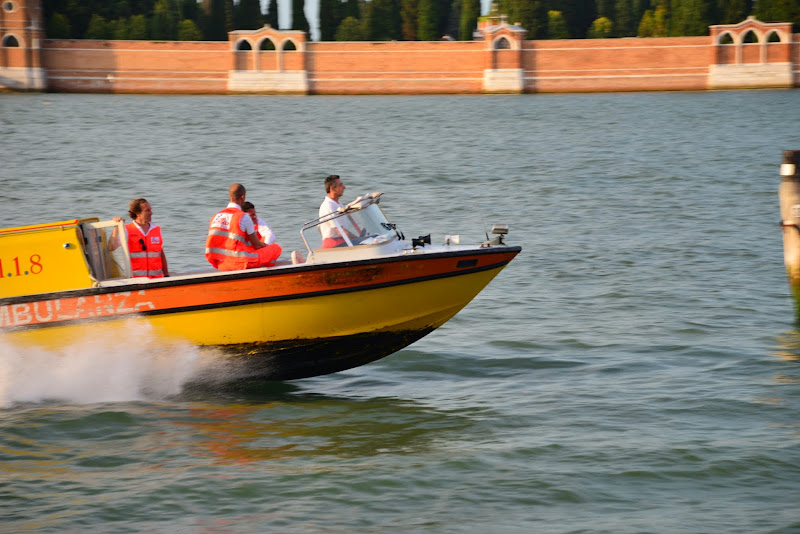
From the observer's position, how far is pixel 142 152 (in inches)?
1544

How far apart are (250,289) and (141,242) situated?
3.65ft

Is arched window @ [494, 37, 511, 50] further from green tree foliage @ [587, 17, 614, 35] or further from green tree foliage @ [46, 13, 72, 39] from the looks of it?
green tree foliage @ [46, 13, 72, 39]

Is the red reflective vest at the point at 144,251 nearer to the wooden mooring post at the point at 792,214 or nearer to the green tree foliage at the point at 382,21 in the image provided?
the wooden mooring post at the point at 792,214

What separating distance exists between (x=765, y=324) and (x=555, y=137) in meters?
32.3

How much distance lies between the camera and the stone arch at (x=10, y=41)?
82312 mm

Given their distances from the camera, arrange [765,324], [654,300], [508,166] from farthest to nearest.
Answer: [508,166]
[654,300]
[765,324]

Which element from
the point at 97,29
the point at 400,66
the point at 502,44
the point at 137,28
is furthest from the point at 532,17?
the point at 97,29

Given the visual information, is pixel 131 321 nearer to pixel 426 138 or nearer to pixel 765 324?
pixel 765 324

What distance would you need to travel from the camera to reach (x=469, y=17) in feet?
300

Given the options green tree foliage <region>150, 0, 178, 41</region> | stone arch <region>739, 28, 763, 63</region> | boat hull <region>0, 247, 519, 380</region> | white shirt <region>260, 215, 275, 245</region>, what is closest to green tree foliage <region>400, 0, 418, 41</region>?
green tree foliage <region>150, 0, 178, 41</region>

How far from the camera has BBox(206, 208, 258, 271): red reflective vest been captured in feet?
31.9

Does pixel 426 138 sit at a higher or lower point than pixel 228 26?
lower

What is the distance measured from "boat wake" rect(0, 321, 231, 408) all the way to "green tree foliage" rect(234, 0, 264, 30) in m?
80.1

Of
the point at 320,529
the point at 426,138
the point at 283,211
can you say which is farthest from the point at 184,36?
the point at 320,529
